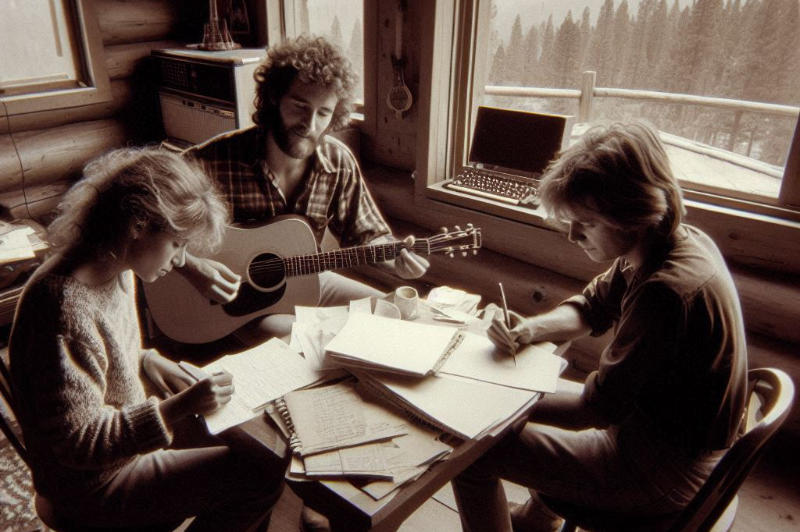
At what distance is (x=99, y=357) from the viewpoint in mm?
1167

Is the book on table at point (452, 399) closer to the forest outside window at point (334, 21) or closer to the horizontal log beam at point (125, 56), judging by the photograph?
the forest outside window at point (334, 21)

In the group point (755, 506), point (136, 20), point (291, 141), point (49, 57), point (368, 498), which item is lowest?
point (755, 506)

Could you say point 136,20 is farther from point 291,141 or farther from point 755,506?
point 755,506

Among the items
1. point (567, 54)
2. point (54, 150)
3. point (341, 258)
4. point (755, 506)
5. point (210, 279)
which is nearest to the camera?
point (210, 279)

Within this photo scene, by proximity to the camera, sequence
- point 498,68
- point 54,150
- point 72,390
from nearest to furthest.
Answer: point 72,390, point 498,68, point 54,150

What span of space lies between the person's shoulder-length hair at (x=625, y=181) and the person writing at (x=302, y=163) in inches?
30.8

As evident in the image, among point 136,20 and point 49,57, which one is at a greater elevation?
point 136,20

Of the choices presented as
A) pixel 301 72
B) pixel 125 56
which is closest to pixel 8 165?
pixel 125 56

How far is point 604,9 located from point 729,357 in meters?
1.61

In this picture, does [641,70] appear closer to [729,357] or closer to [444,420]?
[729,357]

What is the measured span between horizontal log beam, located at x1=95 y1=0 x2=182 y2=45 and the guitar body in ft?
5.56

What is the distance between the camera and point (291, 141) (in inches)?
81.4

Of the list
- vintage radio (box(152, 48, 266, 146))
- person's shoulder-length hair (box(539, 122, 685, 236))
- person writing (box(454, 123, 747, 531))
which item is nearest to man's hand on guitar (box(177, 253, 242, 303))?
person writing (box(454, 123, 747, 531))

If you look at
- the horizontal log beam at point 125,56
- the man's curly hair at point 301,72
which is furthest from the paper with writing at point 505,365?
the horizontal log beam at point 125,56
